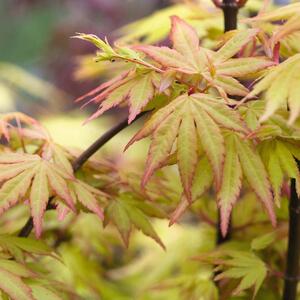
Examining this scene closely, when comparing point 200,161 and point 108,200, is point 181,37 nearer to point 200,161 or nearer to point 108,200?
point 200,161

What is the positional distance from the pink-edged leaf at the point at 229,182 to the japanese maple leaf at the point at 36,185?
0.55 feet

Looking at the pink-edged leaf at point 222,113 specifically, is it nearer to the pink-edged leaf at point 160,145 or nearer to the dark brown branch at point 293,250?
the pink-edged leaf at point 160,145

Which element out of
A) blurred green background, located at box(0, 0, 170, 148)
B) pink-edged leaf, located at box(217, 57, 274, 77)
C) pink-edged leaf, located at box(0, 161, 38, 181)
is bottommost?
blurred green background, located at box(0, 0, 170, 148)

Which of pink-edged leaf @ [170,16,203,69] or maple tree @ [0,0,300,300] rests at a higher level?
pink-edged leaf @ [170,16,203,69]

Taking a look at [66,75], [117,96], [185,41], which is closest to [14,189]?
[117,96]

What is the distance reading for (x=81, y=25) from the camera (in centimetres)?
312

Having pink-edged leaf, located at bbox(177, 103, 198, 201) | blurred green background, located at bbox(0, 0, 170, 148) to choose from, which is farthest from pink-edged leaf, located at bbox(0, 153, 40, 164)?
blurred green background, located at bbox(0, 0, 170, 148)

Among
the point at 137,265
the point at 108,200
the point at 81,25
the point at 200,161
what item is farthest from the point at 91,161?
the point at 81,25

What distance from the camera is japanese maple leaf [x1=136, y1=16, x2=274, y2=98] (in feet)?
2.40

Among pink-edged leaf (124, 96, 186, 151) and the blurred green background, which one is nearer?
pink-edged leaf (124, 96, 186, 151)

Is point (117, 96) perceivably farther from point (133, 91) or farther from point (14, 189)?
point (14, 189)

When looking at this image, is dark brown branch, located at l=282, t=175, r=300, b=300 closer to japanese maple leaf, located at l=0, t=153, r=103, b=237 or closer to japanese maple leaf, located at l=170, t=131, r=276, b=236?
japanese maple leaf, located at l=170, t=131, r=276, b=236

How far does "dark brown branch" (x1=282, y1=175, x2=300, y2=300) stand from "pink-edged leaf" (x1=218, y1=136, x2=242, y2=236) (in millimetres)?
123

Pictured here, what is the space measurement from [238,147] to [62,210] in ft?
0.76
